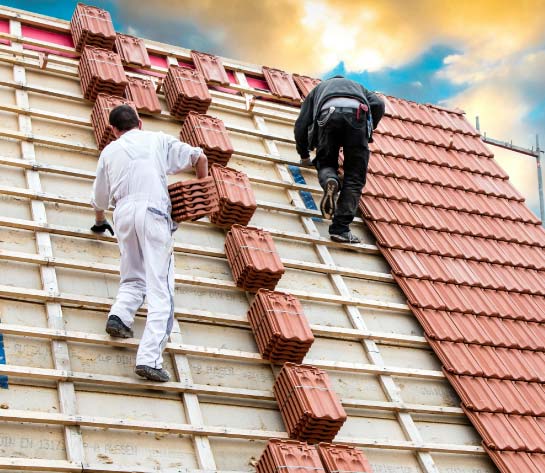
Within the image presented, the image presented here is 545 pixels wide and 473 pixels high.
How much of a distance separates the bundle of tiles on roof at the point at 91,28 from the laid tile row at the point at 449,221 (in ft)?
8.34

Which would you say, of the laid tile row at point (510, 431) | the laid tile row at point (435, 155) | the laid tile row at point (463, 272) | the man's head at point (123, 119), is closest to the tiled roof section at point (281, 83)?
the laid tile row at point (435, 155)

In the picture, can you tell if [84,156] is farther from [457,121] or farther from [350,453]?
[457,121]

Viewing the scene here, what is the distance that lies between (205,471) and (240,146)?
3.45 meters

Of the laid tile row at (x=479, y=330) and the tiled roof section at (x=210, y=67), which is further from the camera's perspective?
the tiled roof section at (x=210, y=67)

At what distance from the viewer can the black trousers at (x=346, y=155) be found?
256 inches

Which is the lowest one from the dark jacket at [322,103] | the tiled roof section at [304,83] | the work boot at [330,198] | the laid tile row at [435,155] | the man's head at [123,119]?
the man's head at [123,119]

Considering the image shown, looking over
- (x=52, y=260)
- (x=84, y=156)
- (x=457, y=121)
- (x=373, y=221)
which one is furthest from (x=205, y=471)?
(x=457, y=121)

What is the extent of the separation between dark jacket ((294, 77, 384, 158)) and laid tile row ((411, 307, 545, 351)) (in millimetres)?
1671

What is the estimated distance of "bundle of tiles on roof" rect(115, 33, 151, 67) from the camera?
24.2ft

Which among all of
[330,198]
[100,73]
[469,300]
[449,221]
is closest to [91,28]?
[100,73]

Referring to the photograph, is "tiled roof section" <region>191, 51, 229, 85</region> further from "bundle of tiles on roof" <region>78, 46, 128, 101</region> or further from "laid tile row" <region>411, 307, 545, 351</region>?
"laid tile row" <region>411, 307, 545, 351</region>

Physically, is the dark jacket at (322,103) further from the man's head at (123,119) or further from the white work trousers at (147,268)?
the white work trousers at (147,268)

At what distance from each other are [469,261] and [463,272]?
233 mm

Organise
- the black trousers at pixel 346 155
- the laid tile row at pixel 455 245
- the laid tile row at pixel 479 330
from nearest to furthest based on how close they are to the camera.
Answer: the laid tile row at pixel 479 330, the black trousers at pixel 346 155, the laid tile row at pixel 455 245
